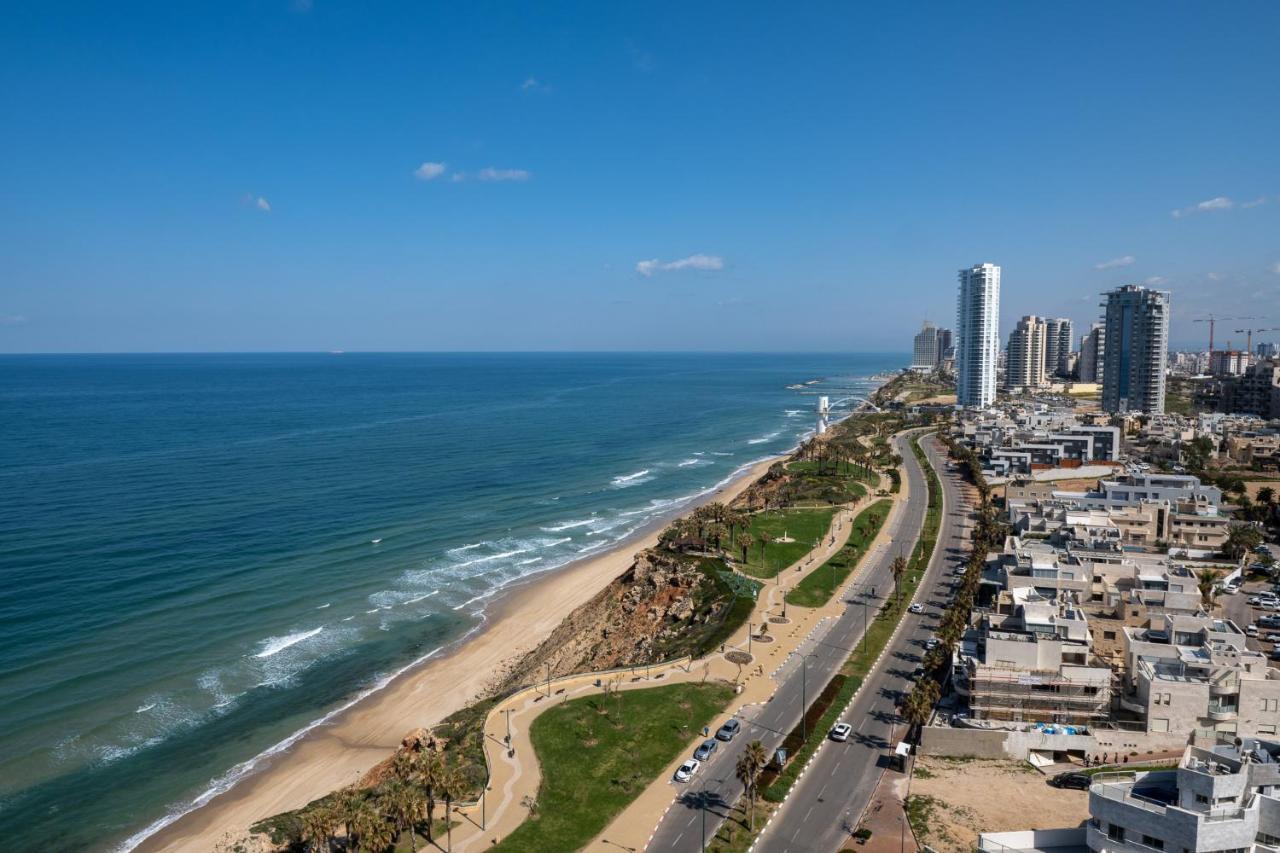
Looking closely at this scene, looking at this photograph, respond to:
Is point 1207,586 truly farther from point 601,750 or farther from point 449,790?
point 449,790

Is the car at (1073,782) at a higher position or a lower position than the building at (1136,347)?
lower

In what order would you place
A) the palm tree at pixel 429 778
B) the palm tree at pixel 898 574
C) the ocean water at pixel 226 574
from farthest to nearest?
the palm tree at pixel 898 574
the ocean water at pixel 226 574
the palm tree at pixel 429 778

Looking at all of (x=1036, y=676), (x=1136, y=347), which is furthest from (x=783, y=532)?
(x=1136, y=347)

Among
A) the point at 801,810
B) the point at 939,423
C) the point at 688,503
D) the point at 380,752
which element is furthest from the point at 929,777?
the point at 939,423

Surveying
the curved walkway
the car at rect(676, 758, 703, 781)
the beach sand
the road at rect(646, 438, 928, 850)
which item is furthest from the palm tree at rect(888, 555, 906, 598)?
the car at rect(676, 758, 703, 781)

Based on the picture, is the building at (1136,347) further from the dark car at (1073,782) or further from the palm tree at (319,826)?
the palm tree at (319,826)

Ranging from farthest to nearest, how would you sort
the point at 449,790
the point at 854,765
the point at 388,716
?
the point at 388,716 → the point at 854,765 → the point at 449,790

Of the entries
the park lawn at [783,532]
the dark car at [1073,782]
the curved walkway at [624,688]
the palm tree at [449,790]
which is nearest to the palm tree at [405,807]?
the palm tree at [449,790]

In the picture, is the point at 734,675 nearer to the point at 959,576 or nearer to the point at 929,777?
the point at 929,777
